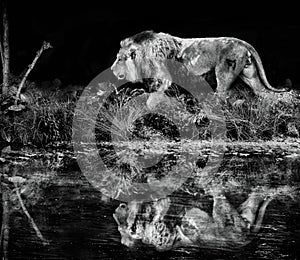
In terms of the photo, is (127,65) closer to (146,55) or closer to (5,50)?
(146,55)

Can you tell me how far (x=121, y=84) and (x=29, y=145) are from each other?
2.08 metres

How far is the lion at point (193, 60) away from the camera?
8734mm

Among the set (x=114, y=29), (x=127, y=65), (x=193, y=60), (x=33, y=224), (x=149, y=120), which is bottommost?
(x=149, y=120)

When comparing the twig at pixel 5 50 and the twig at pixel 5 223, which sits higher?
the twig at pixel 5 50

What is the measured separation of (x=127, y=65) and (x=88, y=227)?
5064 millimetres

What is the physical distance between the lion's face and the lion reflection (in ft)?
13.3

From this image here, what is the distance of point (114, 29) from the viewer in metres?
10.7

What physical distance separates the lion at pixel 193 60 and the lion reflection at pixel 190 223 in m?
3.73

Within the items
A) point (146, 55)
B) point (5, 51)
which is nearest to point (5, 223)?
point (146, 55)

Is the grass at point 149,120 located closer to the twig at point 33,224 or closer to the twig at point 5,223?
the twig at point 5,223

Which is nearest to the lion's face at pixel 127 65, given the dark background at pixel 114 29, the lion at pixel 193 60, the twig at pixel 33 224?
the lion at pixel 193 60

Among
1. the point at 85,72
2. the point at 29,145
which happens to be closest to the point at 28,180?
the point at 29,145

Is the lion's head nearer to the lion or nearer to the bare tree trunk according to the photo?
the lion

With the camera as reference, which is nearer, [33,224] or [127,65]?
[33,224]
